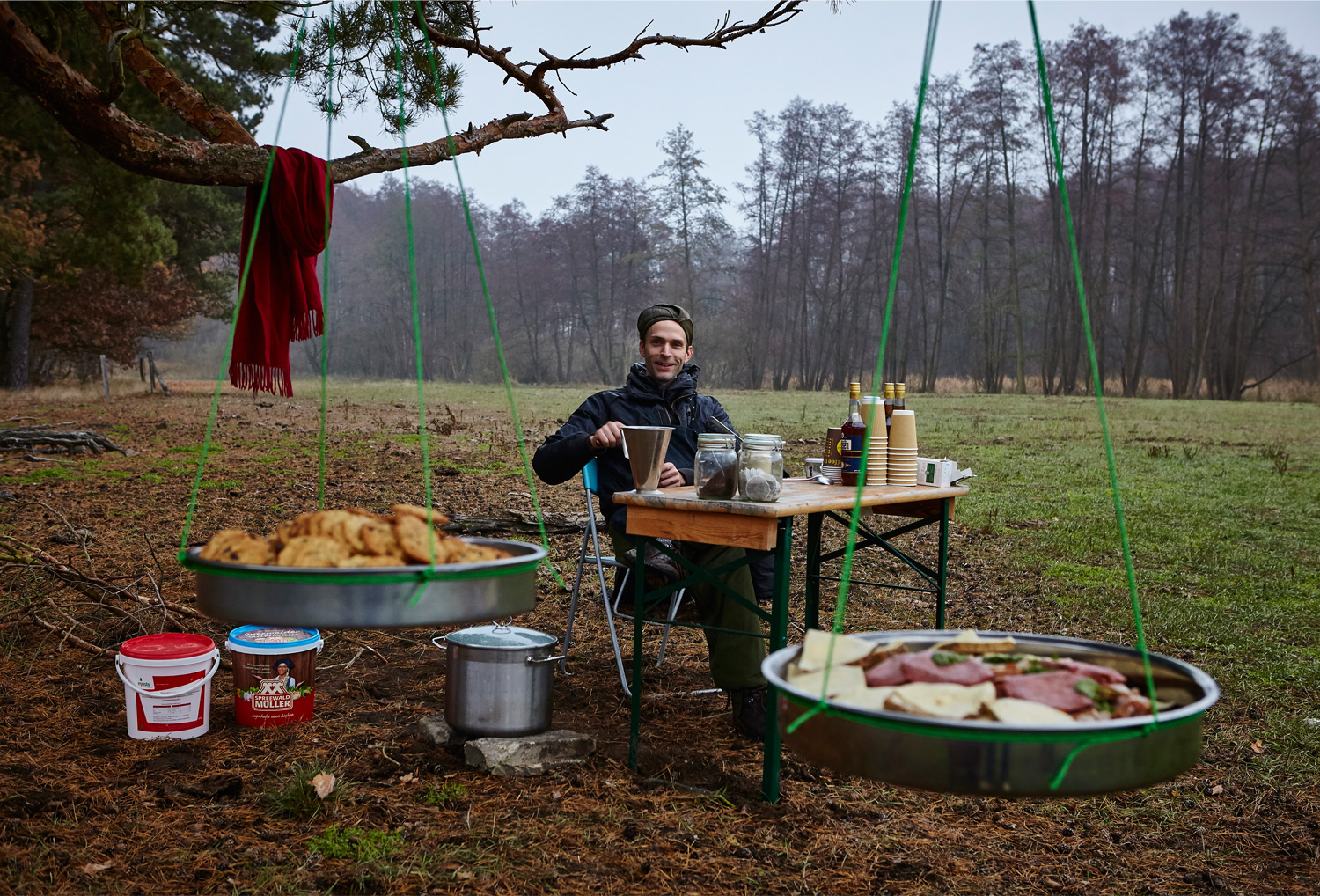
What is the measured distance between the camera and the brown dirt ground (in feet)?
9.02

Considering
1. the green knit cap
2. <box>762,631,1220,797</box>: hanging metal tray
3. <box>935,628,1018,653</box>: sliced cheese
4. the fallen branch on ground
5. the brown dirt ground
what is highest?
the green knit cap

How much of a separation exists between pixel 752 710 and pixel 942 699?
2.49 meters

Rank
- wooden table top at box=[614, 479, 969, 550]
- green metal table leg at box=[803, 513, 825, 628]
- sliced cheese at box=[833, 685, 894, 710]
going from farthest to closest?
green metal table leg at box=[803, 513, 825, 628] < wooden table top at box=[614, 479, 969, 550] < sliced cheese at box=[833, 685, 894, 710]

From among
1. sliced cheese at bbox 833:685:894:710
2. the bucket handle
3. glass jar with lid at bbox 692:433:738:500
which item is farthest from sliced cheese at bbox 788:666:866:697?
the bucket handle

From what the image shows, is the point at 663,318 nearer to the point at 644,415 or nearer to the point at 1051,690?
the point at 644,415

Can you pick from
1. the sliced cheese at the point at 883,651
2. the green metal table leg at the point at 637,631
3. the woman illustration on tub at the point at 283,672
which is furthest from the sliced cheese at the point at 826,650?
the woman illustration on tub at the point at 283,672

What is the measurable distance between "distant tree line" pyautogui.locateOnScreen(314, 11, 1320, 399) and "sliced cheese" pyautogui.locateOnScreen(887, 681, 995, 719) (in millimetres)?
33100

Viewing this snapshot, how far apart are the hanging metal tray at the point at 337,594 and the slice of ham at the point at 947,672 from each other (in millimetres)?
761

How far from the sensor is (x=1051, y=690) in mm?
1529

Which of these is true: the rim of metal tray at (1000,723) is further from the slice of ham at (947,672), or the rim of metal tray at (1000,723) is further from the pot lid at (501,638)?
A: the pot lid at (501,638)

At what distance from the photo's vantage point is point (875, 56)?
17.4 ft

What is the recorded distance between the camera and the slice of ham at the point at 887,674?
62.6 inches

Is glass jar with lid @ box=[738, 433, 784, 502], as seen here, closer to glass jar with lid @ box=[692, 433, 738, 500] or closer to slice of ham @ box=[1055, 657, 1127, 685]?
glass jar with lid @ box=[692, 433, 738, 500]

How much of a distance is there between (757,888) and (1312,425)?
813 inches
